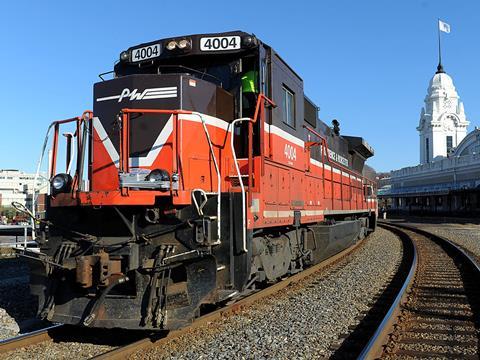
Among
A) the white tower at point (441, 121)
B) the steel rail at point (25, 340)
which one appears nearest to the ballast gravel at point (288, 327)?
the steel rail at point (25, 340)

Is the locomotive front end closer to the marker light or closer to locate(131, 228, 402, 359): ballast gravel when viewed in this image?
locate(131, 228, 402, 359): ballast gravel

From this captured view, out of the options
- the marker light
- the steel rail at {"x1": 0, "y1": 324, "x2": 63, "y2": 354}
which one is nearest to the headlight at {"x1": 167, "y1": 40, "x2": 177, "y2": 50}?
the marker light

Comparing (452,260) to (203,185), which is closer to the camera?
(203,185)

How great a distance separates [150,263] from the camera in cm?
508

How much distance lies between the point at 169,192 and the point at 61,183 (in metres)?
1.50

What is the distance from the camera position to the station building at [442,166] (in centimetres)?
4756

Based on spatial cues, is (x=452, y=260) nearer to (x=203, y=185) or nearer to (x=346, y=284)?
(x=346, y=284)

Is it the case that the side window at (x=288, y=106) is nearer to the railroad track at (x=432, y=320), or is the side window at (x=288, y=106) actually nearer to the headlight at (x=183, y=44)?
the headlight at (x=183, y=44)

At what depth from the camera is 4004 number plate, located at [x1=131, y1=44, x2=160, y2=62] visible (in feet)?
20.9

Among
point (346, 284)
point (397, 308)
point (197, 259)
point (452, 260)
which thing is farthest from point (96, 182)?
point (452, 260)

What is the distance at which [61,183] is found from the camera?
561cm

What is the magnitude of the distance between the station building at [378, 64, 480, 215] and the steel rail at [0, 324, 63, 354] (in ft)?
141

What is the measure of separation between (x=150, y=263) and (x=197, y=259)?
21.1 inches

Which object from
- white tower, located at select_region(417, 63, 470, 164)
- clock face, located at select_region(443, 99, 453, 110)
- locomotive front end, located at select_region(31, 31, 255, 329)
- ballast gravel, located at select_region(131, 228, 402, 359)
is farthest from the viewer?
clock face, located at select_region(443, 99, 453, 110)
